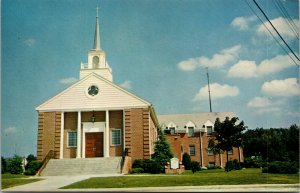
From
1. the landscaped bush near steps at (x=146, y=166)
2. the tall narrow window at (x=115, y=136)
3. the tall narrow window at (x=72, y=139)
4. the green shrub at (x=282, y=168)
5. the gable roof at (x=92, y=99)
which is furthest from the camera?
the tall narrow window at (x=115, y=136)

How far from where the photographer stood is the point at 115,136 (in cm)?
2367

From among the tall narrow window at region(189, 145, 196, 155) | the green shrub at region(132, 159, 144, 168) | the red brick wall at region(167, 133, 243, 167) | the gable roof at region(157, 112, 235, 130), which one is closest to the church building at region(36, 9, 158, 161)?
the green shrub at region(132, 159, 144, 168)

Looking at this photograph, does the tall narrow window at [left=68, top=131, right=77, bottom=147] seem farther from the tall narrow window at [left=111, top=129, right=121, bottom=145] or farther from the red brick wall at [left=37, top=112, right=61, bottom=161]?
the tall narrow window at [left=111, top=129, right=121, bottom=145]

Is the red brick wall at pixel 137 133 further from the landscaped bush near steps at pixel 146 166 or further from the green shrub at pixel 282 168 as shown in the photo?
the green shrub at pixel 282 168

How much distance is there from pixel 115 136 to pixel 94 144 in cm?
159

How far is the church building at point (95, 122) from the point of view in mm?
22594

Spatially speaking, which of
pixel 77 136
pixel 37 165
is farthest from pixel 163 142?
pixel 37 165

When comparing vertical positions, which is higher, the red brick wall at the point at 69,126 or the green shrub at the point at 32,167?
the red brick wall at the point at 69,126

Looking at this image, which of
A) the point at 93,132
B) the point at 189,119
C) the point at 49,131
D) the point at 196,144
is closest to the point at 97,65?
the point at 93,132

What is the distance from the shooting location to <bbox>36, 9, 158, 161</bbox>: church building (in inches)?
890

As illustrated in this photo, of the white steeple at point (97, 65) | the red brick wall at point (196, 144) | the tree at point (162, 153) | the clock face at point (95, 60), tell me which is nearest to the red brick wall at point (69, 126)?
the white steeple at point (97, 65)

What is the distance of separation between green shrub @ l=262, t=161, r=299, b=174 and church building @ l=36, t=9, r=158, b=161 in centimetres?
857

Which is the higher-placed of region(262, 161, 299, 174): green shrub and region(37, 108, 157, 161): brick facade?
region(37, 108, 157, 161): brick facade

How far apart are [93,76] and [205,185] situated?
13.1 metres
